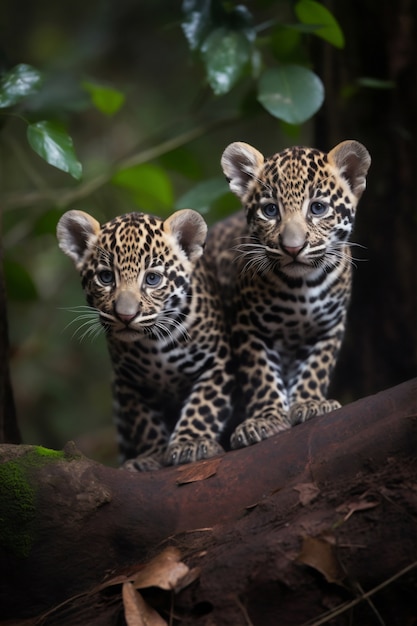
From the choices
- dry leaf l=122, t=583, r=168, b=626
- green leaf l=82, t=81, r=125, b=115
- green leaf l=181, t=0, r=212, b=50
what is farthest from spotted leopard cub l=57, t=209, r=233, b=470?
green leaf l=82, t=81, r=125, b=115

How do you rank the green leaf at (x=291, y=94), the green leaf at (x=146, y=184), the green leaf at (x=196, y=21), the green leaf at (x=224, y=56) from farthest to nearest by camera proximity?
the green leaf at (x=146, y=184)
the green leaf at (x=196, y=21)
the green leaf at (x=224, y=56)
the green leaf at (x=291, y=94)

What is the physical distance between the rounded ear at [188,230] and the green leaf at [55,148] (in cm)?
57

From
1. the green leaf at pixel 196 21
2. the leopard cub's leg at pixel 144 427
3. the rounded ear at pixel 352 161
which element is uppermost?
the green leaf at pixel 196 21

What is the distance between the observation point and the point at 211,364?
5.18 meters

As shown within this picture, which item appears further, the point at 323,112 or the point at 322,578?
the point at 323,112

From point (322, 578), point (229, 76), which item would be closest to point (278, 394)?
point (322, 578)

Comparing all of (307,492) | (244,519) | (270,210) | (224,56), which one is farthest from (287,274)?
(224,56)

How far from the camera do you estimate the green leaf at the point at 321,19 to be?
5461 millimetres

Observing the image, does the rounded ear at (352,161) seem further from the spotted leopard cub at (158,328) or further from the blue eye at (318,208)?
the spotted leopard cub at (158,328)

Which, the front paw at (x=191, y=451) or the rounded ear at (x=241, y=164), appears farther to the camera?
the front paw at (x=191, y=451)

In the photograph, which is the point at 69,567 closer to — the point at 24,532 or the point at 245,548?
the point at 24,532

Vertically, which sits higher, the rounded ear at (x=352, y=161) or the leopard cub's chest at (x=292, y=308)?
the rounded ear at (x=352, y=161)

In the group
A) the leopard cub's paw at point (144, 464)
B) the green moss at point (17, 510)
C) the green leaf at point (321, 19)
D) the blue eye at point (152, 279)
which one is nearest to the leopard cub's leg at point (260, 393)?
the leopard cub's paw at point (144, 464)

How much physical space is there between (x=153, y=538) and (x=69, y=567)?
0.42 meters
